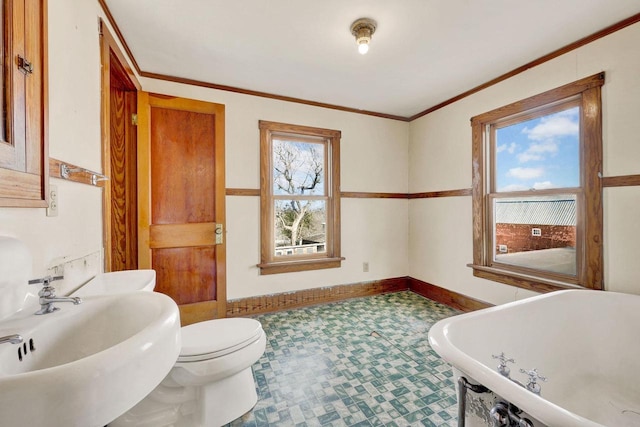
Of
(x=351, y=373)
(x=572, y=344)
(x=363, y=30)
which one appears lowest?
(x=351, y=373)

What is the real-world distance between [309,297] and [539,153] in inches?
103

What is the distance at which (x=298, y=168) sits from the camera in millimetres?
3113

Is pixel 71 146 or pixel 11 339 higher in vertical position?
pixel 71 146

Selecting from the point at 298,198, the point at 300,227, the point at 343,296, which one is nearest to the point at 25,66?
the point at 298,198

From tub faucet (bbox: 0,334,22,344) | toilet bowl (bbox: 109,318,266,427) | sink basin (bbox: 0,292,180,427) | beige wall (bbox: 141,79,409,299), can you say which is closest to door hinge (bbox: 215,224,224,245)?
beige wall (bbox: 141,79,409,299)

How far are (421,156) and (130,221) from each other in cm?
325

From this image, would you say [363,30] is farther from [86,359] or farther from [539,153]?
[86,359]

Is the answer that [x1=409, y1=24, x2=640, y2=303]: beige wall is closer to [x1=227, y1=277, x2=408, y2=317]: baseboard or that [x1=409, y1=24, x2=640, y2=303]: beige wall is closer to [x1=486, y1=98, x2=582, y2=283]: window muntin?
[x1=486, y1=98, x2=582, y2=283]: window muntin

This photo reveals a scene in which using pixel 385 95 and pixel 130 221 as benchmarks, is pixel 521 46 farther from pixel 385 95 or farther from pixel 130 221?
pixel 130 221

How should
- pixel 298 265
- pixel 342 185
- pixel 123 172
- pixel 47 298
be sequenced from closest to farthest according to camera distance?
pixel 47 298
pixel 123 172
pixel 298 265
pixel 342 185

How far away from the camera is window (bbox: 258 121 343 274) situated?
287cm

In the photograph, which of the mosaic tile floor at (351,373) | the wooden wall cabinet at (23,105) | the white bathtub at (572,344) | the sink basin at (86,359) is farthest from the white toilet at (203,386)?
the white bathtub at (572,344)

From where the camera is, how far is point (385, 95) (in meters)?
2.93

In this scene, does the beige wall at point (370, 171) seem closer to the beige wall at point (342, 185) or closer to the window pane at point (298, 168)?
the beige wall at point (342, 185)
